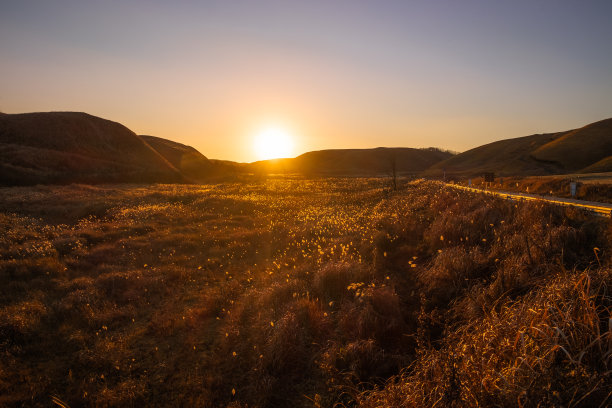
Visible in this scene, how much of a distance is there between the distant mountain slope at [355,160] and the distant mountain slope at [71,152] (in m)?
84.8

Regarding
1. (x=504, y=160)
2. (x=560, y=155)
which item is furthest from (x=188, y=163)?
(x=560, y=155)

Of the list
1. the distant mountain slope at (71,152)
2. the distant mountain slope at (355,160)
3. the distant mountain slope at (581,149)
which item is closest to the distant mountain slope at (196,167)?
the distant mountain slope at (71,152)

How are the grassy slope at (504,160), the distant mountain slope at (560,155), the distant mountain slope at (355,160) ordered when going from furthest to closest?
the distant mountain slope at (355,160)
the grassy slope at (504,160)
the distant mountain slope at (560,155)

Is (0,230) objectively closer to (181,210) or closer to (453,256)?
(181,210)

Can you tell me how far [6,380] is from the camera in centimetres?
544

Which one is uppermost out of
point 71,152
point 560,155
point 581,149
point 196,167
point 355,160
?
point 355,160

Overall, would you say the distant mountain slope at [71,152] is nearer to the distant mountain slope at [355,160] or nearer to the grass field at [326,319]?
the grass field at [326,319]

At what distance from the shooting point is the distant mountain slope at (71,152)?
149ft

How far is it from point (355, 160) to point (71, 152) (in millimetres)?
131108

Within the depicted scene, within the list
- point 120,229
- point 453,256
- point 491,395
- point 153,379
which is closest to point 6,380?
point 153,379

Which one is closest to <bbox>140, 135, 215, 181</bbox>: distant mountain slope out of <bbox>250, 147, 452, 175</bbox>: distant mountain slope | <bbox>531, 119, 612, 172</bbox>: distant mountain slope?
<bbox>250, 147, 452, 175</bbox>: distant mountain slope

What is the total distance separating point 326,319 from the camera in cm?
711

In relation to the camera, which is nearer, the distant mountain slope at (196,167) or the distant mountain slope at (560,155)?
the distant mountain slope at (560,155)

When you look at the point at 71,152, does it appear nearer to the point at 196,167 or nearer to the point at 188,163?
the point at 196,167
